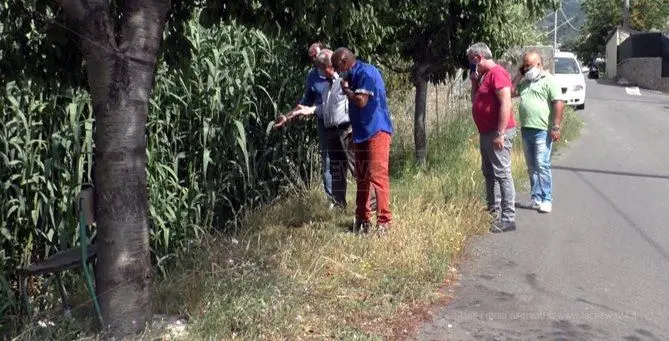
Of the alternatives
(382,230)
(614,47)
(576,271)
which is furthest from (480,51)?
(614,47)

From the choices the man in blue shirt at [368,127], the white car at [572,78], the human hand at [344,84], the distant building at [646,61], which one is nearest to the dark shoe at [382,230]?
the man in blue shirt at [368,127]

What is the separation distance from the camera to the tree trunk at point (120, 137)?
13.7 ft

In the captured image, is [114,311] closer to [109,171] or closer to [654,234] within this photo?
[109,171]

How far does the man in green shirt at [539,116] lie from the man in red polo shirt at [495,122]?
0.57 m

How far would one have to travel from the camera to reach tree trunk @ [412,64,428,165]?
9.95 metres

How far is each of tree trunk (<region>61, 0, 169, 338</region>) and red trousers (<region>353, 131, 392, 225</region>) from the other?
2.70 m

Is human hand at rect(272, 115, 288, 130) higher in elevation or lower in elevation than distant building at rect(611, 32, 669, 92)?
lower

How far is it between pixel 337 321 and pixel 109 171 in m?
1.68

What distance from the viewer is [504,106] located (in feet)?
24.1

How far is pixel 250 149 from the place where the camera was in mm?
8102

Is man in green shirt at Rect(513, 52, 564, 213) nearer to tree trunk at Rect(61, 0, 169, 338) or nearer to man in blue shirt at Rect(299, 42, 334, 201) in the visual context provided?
man in blue shirt at Rect(299, 42, 334, 201)

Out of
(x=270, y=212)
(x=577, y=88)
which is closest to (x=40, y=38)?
(x=270, y=212)

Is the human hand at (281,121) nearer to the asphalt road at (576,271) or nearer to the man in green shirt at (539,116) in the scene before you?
the asphalt road at (576,271)

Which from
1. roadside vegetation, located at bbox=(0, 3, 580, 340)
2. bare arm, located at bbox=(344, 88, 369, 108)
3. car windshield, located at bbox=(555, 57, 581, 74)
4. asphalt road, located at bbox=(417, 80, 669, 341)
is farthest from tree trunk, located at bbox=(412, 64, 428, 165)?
car windshield, located at bbox=(555, 57, 581, 74)
